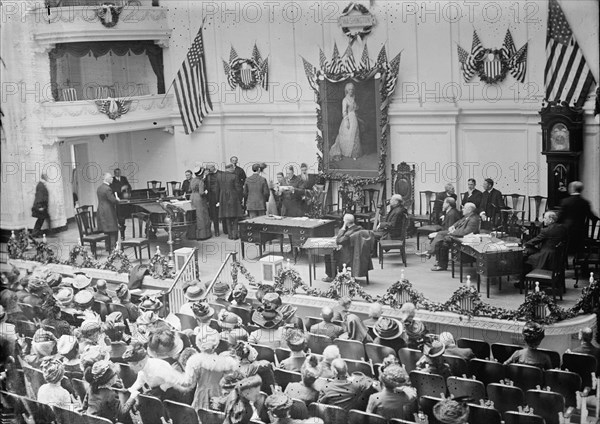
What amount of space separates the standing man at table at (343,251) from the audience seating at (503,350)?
15.3 ft

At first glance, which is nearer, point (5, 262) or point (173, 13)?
point (173, 13)

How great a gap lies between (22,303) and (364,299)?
5842 millimetres

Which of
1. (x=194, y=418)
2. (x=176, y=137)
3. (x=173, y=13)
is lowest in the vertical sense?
(x=194, y=418)

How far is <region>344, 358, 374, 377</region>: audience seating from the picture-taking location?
444 inches

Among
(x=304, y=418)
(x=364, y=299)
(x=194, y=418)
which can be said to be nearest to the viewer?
(x=304, y=418)

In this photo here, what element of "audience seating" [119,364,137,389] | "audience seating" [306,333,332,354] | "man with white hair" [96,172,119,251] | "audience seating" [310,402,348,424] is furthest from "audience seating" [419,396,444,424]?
"man with white hair" [96,172,119,251]

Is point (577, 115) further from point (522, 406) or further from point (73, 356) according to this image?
point (73, 356)

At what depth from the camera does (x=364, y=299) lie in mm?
15367

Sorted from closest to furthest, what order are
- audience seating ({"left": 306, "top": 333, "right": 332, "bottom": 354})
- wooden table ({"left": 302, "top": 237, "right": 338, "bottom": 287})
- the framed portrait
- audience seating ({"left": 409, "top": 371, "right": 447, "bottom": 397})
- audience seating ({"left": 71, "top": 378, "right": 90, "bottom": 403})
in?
audience seating ({"left": 409, "top": 371, "right": 447, "bottom": 397}) < audience seating ({"left": 71, "top": 378, "right": 90, "bottom": 403}) < audience seating ({"left": 306, "top": 333, "right": 332, "bottom": 354}) < wooden table ({"left": 302, "top": 237, "right": 338, "bottom": 287}) < the framed portrait

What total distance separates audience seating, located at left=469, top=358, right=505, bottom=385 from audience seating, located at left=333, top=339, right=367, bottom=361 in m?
1.59

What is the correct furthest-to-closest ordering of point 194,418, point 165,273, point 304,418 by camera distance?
point 165,273 → point 194,418 → point 304,418

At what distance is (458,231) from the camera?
51.1 feet

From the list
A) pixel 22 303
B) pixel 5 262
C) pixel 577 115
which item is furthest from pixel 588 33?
pixel 5 262

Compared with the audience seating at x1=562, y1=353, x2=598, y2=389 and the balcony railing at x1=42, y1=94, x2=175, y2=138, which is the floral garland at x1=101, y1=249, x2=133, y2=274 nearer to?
the balcony railing at x1=42, y1=94, x2=175, y2=138
